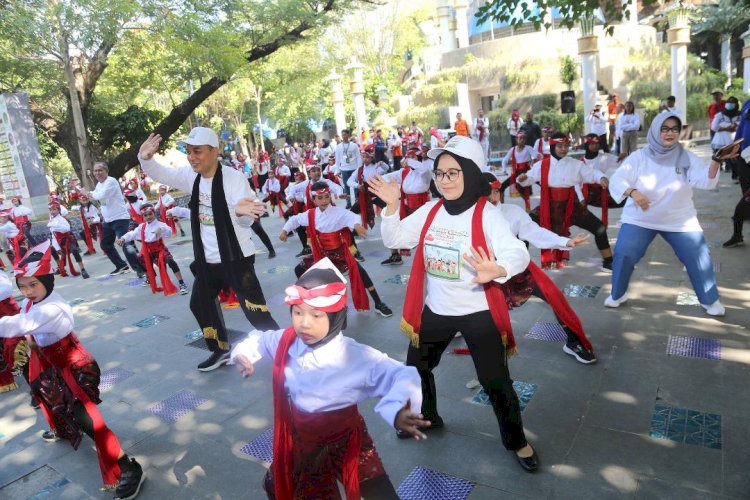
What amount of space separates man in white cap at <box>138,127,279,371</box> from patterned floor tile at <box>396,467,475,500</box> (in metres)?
2.02

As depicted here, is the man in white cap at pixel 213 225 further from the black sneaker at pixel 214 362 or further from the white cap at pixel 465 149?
the white cap at pixel 465 149

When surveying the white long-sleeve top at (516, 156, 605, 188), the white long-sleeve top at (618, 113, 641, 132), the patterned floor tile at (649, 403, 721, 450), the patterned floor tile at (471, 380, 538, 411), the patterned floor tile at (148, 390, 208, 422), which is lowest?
the patterned floor tile at (649, 403, 721, 450)

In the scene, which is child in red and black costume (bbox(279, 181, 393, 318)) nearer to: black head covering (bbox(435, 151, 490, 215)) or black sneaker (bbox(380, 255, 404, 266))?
black sneaker (bbox(380, 255, 404, 266))

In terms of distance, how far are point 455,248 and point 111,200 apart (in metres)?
7.92

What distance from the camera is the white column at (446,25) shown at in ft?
127

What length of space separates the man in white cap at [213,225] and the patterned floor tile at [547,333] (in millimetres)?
2402

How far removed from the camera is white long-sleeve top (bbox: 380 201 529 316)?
2.86 metres

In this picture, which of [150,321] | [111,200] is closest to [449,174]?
[150,321]

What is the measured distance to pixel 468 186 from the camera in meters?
2.92

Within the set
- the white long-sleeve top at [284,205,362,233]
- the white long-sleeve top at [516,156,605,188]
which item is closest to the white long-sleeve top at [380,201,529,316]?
the white long-sleeve top at [284,205,362,233]

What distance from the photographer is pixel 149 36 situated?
46.8ft

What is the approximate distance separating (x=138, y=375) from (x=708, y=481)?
4.70 m

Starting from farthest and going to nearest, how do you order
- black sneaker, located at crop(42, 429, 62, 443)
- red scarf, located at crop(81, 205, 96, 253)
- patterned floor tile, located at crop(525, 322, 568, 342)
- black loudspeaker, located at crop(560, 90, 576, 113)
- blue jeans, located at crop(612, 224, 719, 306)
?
black loudspeaker, located at crop(560, 90, 576, 113), red scarf, located at crop(81, 205, 96, 253), patterned floor tile, located at crop(525, 322, 568, 342), blue jeans, located at crop(612, 224, 719, 306), black sneaker, located at crop(42, 429, 62, 443)

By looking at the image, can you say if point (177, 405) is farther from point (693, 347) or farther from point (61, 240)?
point (61, 240)
